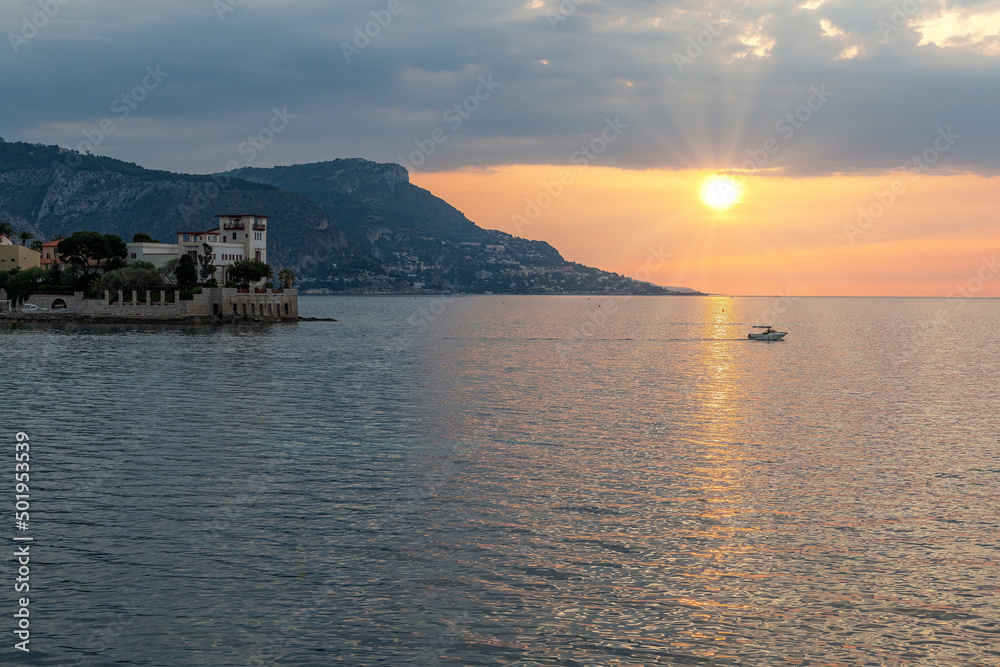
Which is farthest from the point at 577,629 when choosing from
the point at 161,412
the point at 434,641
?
the point at 161,412

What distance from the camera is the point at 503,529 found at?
83.8 feet

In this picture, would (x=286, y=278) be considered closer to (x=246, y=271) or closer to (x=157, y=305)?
(x=246, y=271)

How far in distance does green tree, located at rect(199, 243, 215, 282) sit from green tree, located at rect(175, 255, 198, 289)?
438 cm

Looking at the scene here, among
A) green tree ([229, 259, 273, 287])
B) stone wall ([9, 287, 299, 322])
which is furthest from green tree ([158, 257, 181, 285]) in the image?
green tree ([229, 259, 273, 287])

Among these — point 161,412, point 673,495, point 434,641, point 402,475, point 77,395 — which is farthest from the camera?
point 77,395

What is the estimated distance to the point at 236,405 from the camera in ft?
177

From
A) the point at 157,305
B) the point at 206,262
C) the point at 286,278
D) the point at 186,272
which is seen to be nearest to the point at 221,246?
the point at 206,262

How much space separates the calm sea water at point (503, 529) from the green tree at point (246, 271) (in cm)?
10215

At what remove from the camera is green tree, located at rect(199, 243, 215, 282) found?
162m

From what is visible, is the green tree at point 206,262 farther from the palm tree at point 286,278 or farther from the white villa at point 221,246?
the palm tree at point 286,278

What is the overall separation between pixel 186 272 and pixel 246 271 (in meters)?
11.1

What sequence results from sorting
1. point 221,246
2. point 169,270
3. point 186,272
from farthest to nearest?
point 221,246
point 169,270
point 186,272

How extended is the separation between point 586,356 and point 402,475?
70951mm

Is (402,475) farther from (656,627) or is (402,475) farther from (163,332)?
(163,332)
